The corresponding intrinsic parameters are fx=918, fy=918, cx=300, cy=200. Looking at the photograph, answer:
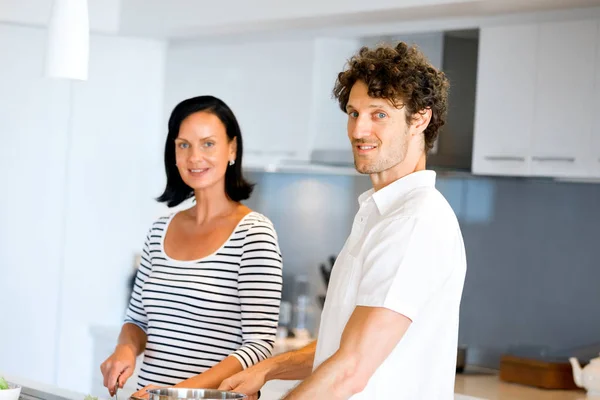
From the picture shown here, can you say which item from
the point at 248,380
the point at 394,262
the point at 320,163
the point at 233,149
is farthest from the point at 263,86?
the point at 394,262

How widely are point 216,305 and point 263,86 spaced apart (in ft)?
7.16

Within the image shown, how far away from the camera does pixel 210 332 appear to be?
2197 mm

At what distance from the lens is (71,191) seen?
4.46m

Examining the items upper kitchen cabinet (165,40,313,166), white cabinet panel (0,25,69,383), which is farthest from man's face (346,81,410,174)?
white cabinet panel (0,25,69,383)

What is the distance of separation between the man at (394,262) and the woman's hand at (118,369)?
67 cm

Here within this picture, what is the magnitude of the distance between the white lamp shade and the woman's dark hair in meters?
0.27

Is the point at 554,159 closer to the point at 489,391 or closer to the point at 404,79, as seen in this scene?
the point at 489,391

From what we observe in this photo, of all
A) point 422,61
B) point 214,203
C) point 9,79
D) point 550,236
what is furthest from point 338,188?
point 422,61

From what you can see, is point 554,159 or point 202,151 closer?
point 202,151

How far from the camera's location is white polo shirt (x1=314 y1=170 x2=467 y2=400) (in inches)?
59.8

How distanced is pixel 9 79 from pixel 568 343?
8.99ft

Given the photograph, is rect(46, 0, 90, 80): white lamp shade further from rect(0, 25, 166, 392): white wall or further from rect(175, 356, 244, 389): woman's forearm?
rect(0, 25, 166, 392): white wall

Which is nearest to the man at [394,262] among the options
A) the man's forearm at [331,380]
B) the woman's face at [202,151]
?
the man's forearm at [331,380]

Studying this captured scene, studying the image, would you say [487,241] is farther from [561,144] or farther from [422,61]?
[422,61]
